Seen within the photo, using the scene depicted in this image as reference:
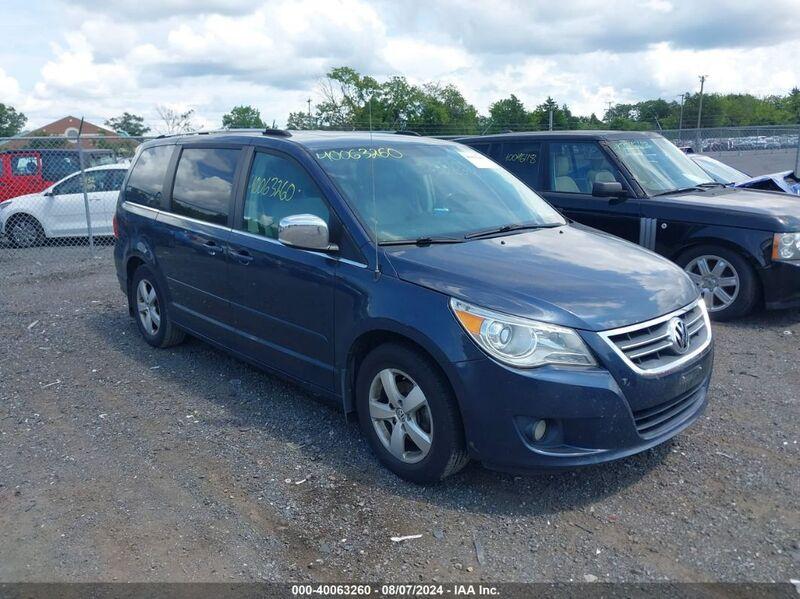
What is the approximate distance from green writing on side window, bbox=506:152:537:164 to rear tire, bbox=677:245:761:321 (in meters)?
2.00

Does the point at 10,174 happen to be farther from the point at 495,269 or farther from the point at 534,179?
the point at 495,269

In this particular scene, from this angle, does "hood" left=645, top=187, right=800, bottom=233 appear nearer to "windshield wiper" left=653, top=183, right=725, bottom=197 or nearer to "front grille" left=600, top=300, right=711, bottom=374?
"windshield wiper" left=653, top=183, right=725, bottom=197

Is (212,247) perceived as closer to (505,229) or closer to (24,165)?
(505,229)

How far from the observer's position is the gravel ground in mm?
3182

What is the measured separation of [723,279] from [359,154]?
404cm

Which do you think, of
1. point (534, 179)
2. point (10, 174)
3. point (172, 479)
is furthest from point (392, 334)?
point (10, 174)

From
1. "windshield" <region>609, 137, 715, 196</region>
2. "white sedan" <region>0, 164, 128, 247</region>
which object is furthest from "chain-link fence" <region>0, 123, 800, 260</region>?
"windshield" <region>609, 137, 715, 196</region>

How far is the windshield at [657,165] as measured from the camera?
7.41 m

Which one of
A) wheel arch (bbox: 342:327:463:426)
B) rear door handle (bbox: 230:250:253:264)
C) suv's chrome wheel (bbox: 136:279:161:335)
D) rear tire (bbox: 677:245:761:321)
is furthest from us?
rear tire (bbox: 677:245:761:321)

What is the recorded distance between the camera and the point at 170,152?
5965mm

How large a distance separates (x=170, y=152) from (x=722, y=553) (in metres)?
4.91

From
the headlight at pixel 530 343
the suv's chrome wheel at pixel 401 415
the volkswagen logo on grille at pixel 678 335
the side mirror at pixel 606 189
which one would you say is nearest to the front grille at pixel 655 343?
the volkswagen logo on grille at pixel 678 335

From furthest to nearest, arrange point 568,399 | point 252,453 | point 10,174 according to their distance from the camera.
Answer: point 10,174 → point 252,453 → point 568,399

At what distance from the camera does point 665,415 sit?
3.67 meters
